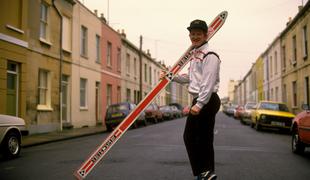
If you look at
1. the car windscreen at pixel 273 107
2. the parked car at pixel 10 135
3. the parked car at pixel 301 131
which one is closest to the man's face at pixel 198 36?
the parked car at pixel 301 131

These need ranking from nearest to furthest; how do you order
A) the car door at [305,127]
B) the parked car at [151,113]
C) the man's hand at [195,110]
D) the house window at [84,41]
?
the man's hand at [195,110] → the car door at [305,127] → the house window at [84,41] → the parked car at [151,113]

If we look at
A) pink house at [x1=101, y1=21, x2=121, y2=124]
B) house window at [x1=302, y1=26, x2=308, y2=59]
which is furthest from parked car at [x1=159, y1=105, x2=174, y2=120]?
house window at [x1=302, y1=26, x2=308, y2=59]

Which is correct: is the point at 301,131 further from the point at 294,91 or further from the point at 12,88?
the point at 294,91

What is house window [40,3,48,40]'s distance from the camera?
64.4 ft

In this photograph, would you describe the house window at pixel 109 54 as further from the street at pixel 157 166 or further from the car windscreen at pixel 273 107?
the street at pixel 157 166

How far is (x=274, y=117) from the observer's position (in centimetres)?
1967

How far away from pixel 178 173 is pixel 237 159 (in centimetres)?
244

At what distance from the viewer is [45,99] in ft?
65.6

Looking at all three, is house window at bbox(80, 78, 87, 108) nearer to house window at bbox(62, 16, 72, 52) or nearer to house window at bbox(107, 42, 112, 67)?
house window at bbox(62, 16, 72, 52)

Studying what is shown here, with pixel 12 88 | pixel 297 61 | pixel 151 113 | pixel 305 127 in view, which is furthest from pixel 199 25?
pixel 151 113

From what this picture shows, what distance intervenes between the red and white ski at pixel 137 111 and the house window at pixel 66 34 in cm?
1812

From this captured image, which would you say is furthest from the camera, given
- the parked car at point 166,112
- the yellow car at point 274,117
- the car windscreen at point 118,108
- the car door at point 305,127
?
the parked car at point 166,112

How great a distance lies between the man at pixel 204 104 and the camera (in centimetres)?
433

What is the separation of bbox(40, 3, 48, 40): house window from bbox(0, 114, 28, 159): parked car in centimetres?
1023
